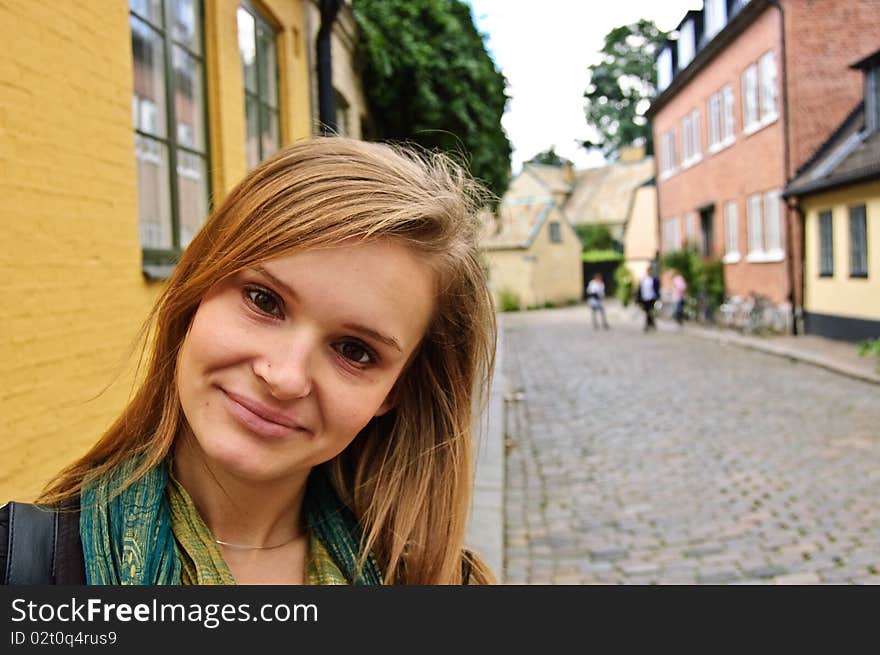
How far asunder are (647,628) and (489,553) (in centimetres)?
407

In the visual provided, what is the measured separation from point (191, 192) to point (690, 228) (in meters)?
27.0

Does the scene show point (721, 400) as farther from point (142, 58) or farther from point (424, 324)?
point (424, 324)

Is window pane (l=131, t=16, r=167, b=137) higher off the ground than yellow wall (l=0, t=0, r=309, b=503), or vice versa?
window pane (l=131, t=16, r=167, b=137)

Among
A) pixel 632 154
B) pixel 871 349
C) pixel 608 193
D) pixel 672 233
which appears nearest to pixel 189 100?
pixel 871 349

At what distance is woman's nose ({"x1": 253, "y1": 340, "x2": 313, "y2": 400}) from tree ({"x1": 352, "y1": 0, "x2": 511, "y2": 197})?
9.75 metres

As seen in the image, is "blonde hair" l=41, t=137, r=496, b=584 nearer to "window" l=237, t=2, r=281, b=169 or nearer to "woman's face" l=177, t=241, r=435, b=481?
"woman's face" l=177, t=241, r=435, b=481

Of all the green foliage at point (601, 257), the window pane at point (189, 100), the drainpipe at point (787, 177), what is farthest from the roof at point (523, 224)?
the window pane at point (189, 100)

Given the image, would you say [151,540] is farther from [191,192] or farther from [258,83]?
[258,83]

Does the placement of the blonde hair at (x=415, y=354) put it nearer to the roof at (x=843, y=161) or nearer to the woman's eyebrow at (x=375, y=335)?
the woman's eyebrow at (x=375, y=335)

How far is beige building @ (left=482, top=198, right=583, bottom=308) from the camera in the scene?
45.2 m

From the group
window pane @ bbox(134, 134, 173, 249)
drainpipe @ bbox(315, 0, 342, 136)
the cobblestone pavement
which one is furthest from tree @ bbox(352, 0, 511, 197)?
window pane @ bbox(134, 134, 173, 249)

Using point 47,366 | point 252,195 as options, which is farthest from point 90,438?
point 252,195

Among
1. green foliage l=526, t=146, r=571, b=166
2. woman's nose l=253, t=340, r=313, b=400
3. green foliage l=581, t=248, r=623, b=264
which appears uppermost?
green foliage l=526, t=146, r=571, b=166

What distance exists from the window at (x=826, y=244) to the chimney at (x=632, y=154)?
4263 cm
